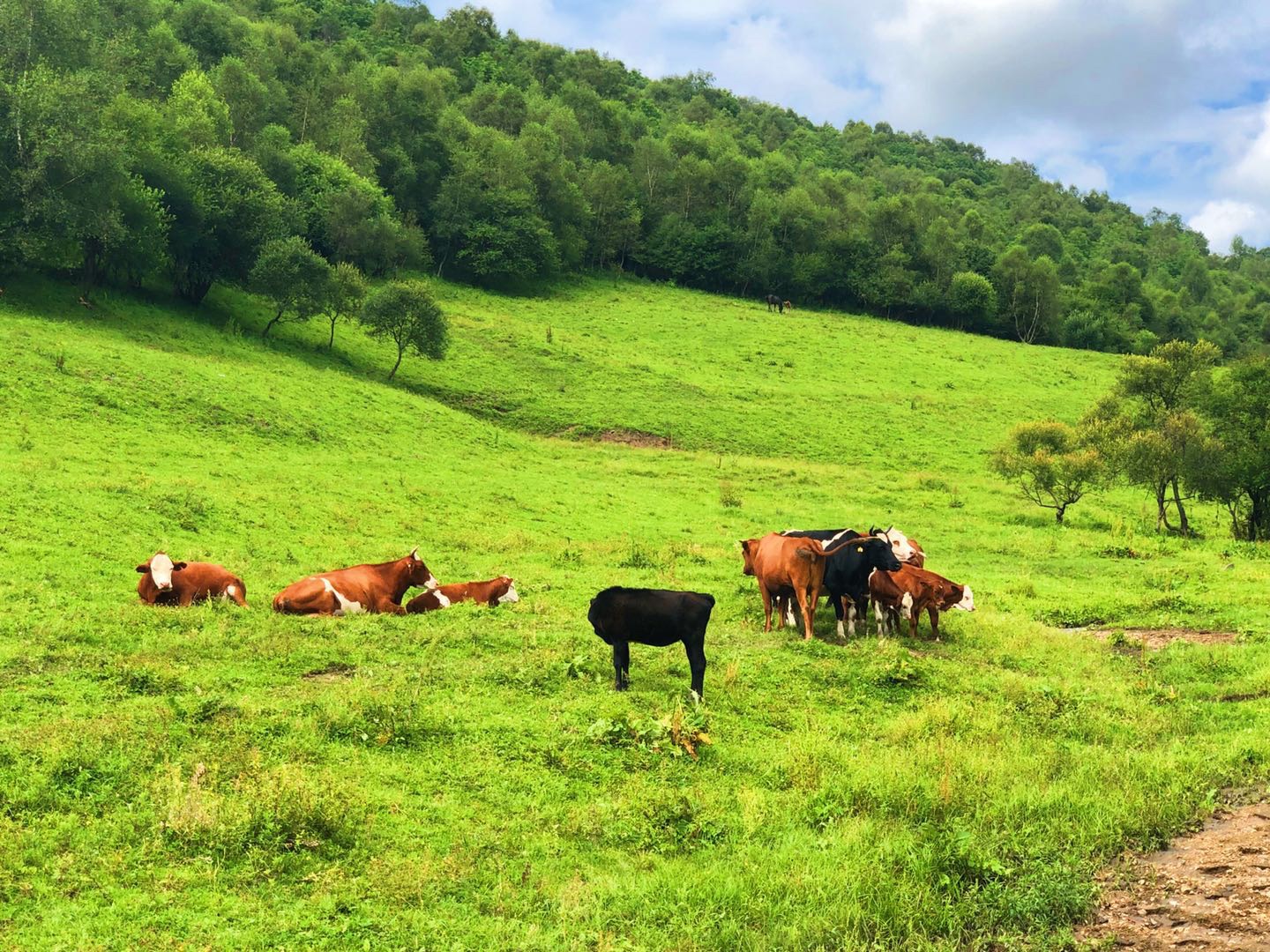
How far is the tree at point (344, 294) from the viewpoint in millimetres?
46403

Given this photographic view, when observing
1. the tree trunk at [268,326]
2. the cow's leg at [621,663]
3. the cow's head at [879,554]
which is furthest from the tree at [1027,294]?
the cow's leg at [621,663]

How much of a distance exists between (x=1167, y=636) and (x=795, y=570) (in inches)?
274

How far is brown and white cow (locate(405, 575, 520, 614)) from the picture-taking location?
589 inches

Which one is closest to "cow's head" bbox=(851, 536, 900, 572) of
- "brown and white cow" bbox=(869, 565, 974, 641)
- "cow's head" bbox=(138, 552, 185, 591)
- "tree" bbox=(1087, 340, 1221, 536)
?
"brown and white cow" bbox=(869, 565, 974, 641)

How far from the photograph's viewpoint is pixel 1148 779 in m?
8.10

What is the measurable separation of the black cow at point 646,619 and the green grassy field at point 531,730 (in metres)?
0.64

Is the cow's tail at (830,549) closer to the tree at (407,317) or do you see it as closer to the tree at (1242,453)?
the tree at (1242,453)

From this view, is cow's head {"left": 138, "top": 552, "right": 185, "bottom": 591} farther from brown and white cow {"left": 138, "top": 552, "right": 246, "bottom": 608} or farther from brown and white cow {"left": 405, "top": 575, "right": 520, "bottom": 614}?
brown and white cow {"left": 405, "top": 575, "right": 520, "bottom": 614}

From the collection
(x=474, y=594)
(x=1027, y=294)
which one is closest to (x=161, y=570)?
(x=474, y=594)

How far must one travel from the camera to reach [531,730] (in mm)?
8766

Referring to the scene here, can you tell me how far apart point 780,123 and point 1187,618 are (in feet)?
652

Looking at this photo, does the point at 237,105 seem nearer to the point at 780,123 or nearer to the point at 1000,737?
the point at 1000,737

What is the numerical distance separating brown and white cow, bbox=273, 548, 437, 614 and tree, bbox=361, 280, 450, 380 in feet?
103

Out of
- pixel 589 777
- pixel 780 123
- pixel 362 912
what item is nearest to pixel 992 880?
pixel 589 777
